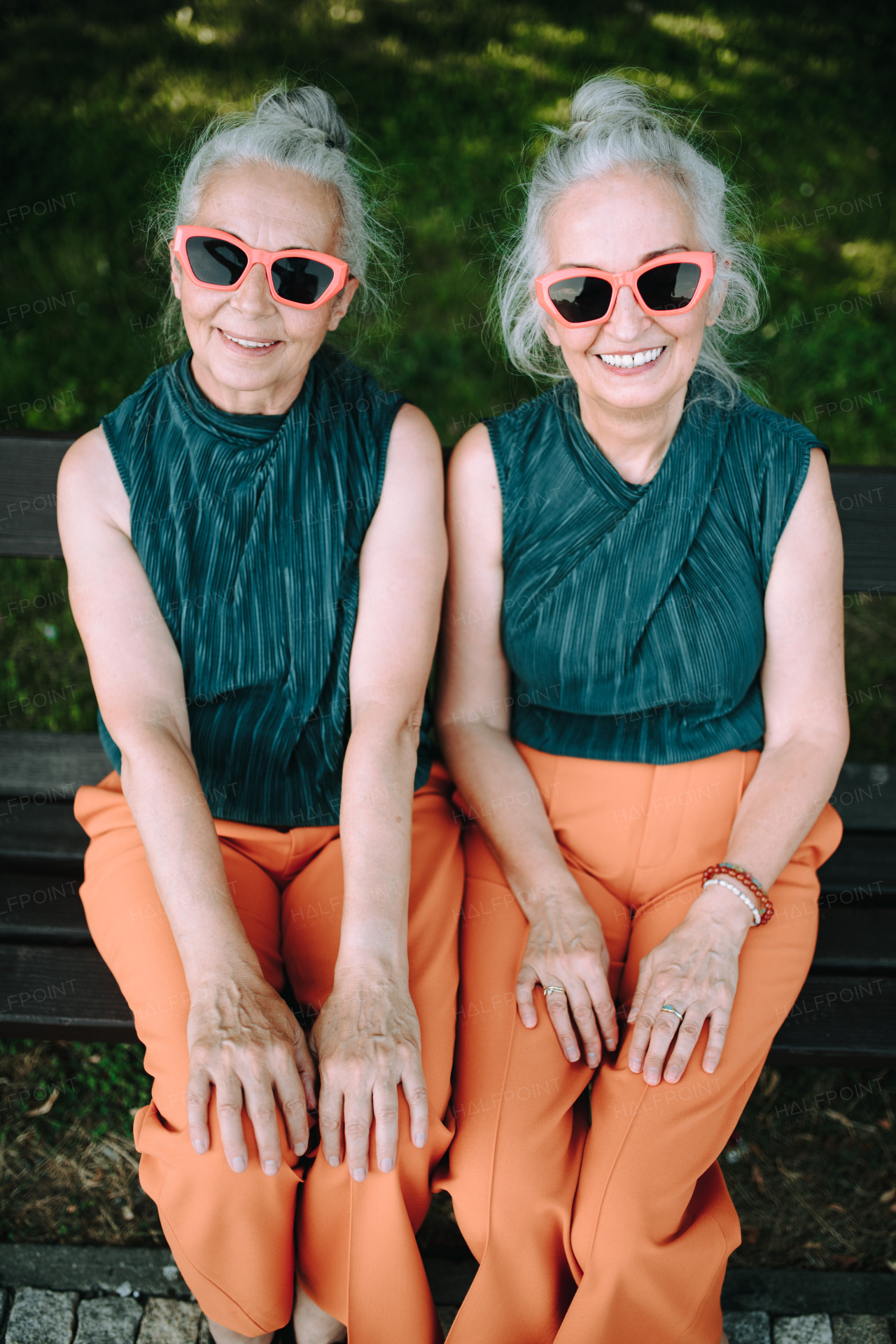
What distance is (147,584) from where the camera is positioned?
232cm

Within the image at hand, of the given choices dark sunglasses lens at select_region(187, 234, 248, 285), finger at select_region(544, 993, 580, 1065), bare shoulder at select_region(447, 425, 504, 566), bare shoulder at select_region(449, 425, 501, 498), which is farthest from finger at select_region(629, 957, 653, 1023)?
dark sunglasses lens at select_region(187, 234, 248, 285)

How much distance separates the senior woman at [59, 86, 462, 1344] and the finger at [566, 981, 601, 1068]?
262 mm

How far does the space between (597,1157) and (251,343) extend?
5.77ft

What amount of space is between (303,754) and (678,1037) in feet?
3.30

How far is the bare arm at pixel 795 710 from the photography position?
2225 millimetres

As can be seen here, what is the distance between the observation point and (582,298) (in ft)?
7.15

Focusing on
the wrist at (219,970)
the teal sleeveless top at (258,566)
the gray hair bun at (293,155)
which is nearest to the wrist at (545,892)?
the teal sleeveless top at (258,566)

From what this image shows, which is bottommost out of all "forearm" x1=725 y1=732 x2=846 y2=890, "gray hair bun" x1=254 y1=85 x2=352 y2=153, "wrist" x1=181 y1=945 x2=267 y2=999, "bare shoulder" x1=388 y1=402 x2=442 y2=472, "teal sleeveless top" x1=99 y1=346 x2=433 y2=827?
"wrist" x1=181 y1=945 x2=267 y2=999

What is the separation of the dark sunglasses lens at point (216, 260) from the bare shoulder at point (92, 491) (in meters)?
0.47

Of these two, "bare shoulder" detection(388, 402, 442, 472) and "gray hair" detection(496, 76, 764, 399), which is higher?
"gray hair" detection(496, 76, 764, 399)

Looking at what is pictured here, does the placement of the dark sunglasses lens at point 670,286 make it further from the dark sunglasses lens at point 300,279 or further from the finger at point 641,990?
the finger at point 641,990

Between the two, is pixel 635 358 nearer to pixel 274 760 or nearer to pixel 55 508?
pixel 274 760

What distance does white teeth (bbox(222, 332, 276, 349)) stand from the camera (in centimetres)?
221

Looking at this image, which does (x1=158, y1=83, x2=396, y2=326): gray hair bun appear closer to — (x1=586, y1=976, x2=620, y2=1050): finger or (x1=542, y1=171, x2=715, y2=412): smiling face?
(x1=542, y1=171, x2=715, y2=412): smiling face
